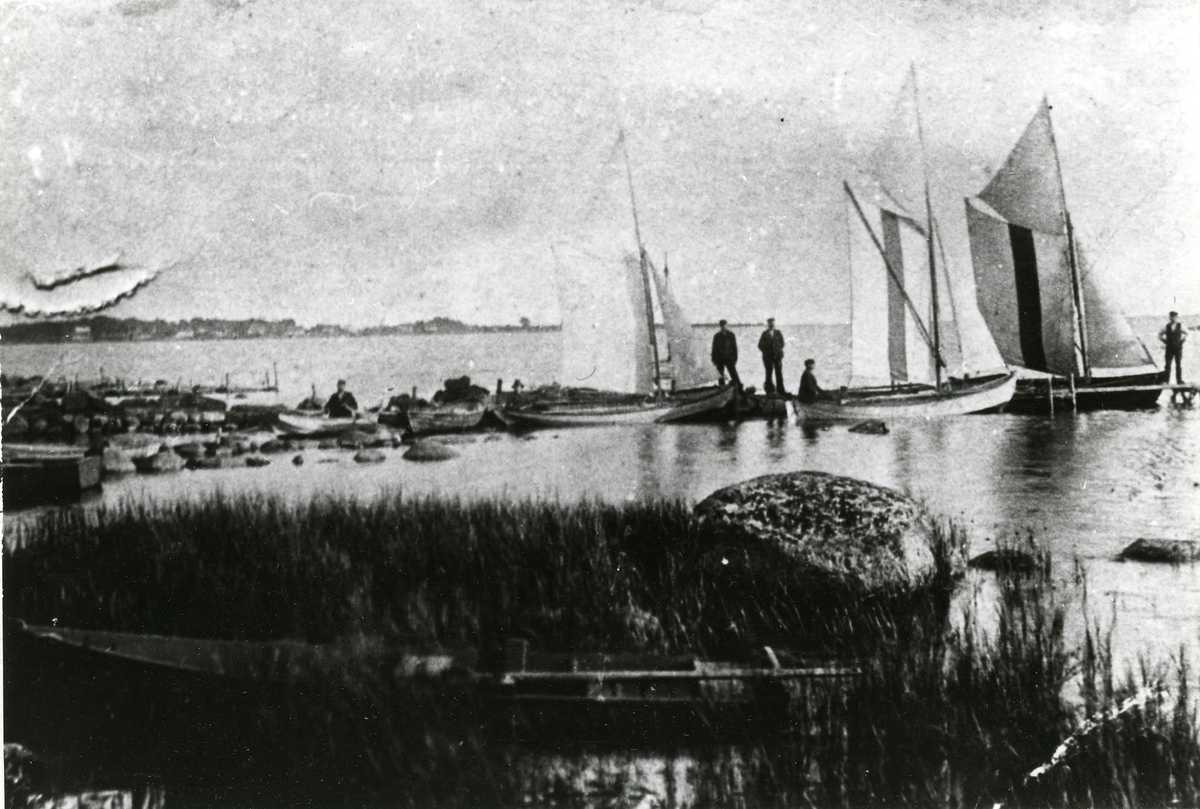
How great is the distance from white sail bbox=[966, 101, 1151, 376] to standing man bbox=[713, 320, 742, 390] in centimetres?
82

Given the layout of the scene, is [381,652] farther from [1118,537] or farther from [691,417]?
[1118,537]

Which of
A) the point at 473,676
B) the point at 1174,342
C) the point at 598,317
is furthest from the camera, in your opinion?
Answer: the point at 598,317

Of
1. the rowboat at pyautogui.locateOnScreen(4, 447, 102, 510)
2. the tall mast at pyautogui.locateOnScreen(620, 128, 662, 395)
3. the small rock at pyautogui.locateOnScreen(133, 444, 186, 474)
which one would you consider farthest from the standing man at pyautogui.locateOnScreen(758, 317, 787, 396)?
the rowboat at pyautogui.locateOnScreen(4, 447, 102, 510)

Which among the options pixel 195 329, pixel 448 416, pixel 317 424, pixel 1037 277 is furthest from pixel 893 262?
pixel 195 329

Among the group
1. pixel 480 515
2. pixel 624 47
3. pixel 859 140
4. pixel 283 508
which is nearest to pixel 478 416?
pixel 480 515

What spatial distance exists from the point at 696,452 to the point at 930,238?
1.03 meters

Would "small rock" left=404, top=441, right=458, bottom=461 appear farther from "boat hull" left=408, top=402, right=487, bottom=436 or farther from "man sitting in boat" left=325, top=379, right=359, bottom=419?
"man sitting in boat" left=325, top=379, right=359, bottom=419

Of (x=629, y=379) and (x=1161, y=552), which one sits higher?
(x=629, y=379)

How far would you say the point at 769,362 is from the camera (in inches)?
119

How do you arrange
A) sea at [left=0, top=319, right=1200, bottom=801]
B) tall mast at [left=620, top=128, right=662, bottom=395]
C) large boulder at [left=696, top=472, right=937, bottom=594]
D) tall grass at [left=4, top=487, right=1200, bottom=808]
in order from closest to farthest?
1. tall grass at [left=4, top=487, right=1200, bottom=808]
2. large boulder at [left=696, top=472, right=937, bottom=594]
3. sea at [left=0, top=319, right=1200, bottom=801]
4. tall mast at [left=620, top=128, right=662, bottom=395]

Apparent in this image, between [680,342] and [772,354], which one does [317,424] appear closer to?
[680,342]

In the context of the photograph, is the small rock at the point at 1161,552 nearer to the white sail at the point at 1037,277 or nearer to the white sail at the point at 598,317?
the white sail at the point at 1037,277

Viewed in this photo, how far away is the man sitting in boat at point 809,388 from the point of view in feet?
9.89

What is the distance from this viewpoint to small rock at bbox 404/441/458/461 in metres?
2.98
